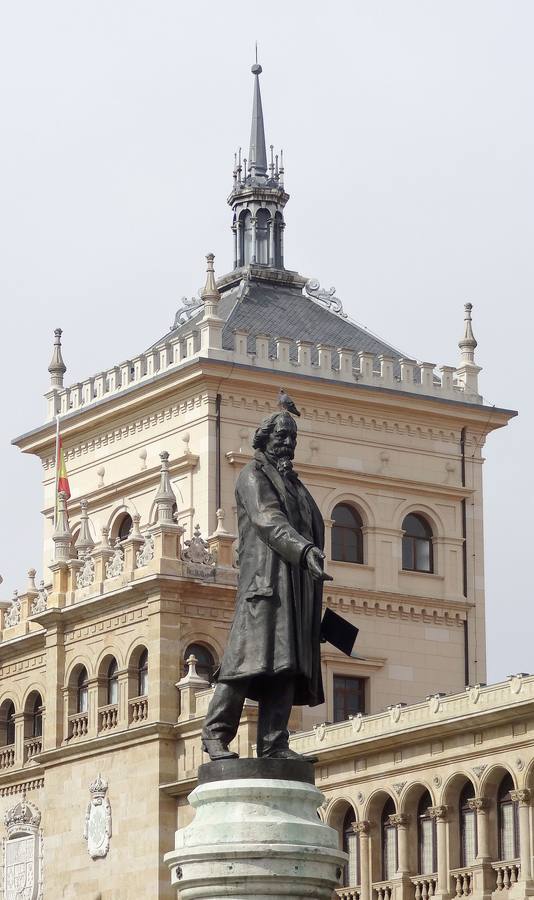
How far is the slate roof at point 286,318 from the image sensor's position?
62.4 metres

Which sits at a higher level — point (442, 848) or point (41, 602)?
point (41, 602)

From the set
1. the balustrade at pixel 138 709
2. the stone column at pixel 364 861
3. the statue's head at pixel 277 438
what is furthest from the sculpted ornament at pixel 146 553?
the statue's head at pixel 277 438

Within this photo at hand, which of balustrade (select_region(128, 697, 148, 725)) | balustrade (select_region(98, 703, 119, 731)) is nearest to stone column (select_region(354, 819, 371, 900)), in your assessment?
balustrade (select_region(128, 697, 148, 725))

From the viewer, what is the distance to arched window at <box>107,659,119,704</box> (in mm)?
55500

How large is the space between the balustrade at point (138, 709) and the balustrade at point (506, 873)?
455 inches

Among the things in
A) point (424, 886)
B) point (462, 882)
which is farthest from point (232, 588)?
point (462, 882)

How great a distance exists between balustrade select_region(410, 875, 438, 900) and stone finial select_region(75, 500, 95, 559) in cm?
1499

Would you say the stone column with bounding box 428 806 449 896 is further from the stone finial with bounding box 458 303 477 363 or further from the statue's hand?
the statue's hand

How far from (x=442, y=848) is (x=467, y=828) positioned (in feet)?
2.21

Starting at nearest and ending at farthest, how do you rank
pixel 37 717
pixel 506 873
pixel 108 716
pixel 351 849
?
pixel 506 873
pixel 351 849
pixel 108 716
pixel 37 717

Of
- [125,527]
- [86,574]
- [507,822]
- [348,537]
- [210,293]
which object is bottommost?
[507,822]

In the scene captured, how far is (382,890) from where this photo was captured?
47.9 meters

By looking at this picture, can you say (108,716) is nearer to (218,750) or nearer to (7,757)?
(7,757)

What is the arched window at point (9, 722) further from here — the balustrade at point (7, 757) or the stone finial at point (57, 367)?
the stone finial at point (57, 367)
